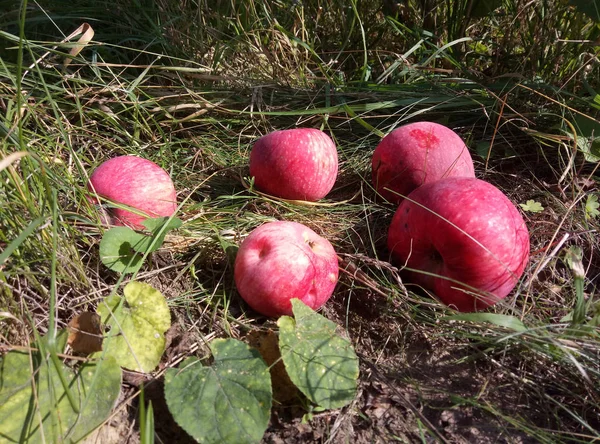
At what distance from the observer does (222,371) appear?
1.49 m

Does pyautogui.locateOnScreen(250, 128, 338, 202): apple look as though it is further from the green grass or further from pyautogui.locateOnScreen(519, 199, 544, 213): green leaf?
pyautogui.locateOnScreen(519, 199, 544, 213): green leaf

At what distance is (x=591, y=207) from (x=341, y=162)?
1.05 metres

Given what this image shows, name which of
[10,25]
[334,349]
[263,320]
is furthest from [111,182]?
[10,25]

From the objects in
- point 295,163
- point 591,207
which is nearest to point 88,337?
point 295,163

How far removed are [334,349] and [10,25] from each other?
258 centimetres

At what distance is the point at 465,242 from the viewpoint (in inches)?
69.1

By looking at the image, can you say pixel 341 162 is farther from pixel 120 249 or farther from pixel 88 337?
pixel 88 337

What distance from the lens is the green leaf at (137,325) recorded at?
152 cm

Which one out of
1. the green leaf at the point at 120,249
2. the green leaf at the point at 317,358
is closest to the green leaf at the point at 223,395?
the green leaf at the point at 317,358

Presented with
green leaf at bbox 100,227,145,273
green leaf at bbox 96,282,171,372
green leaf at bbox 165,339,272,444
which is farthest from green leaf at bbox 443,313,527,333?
green leaf at bbox 100,227,145,273

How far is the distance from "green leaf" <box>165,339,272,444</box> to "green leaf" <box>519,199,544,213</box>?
1321mm

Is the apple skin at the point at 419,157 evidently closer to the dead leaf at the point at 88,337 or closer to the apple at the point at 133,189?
the apple at the point at 133,189

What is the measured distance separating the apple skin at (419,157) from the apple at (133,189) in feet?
2.76

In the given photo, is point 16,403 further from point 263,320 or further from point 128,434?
point 263,320
